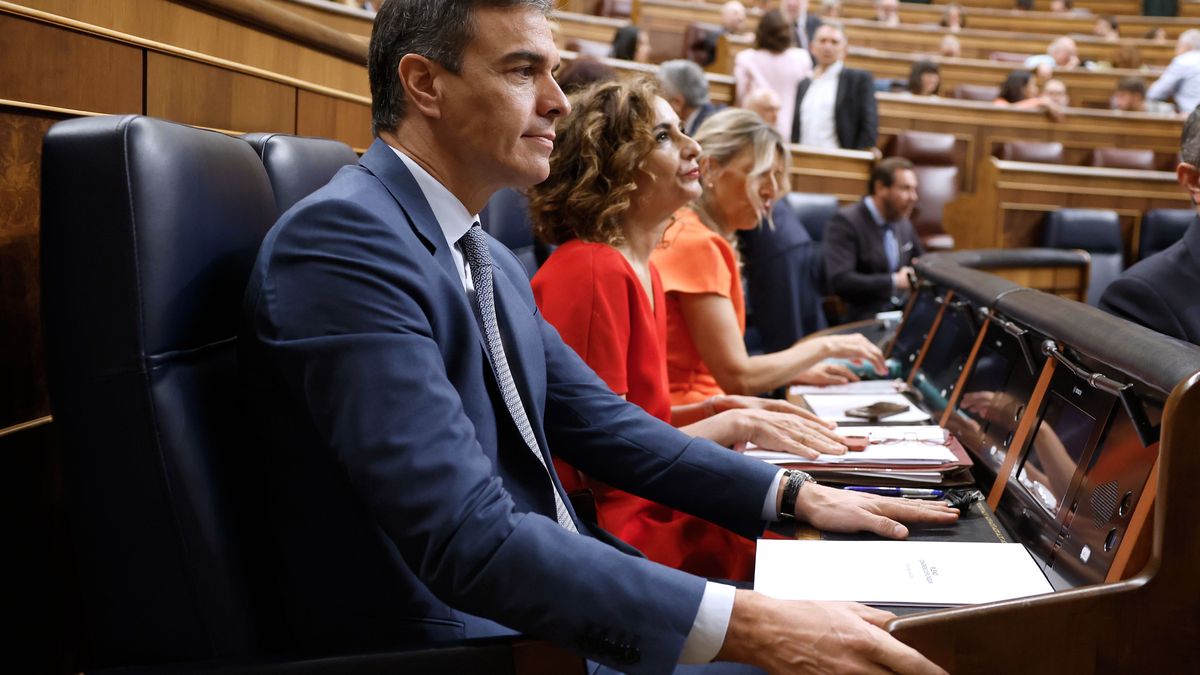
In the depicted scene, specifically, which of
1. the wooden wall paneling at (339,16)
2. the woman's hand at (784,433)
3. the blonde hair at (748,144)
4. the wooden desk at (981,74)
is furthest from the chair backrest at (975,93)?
the woman's hand at (784,433)

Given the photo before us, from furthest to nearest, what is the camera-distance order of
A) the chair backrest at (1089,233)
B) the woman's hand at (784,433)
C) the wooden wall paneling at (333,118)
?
1. the chair backrest at (1089,233)
2. the wooden wall paneling at (333,118)
3. the woman's hand at (784,433)

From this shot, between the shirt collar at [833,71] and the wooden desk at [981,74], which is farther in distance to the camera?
the wooden desk at [981,74]

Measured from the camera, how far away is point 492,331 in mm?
931

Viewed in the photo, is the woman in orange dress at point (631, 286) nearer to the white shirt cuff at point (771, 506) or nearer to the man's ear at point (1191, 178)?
the white shirt cuff at point (771, 506)

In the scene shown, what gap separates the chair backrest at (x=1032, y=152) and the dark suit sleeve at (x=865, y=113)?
1.15 metres

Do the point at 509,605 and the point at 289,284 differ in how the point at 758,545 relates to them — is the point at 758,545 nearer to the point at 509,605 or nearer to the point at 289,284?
the point at 509,605

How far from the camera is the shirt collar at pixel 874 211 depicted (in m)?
3.81

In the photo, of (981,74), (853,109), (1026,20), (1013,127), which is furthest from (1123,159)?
(1026,20)

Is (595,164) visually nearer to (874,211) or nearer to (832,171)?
(874,211)

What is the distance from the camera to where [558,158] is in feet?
5.10

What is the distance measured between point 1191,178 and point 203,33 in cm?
131

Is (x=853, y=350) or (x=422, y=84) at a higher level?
(x=422, y=84)

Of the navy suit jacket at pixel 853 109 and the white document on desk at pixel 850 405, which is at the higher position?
the navy suit jacket at pixel 853 109

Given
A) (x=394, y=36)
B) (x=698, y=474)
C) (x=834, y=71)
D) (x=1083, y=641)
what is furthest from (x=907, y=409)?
(x=834, y=71)
